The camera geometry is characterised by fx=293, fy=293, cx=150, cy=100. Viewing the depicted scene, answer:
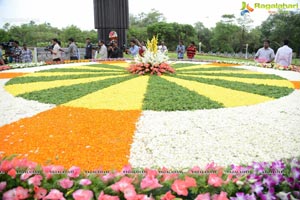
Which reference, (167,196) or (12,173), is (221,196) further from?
(12,173)

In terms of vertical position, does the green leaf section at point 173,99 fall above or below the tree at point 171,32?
below

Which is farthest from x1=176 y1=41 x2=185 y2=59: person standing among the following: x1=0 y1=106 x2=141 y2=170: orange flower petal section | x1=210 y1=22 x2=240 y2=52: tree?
x1=210 y1=22 x2=240 y2=52: tree

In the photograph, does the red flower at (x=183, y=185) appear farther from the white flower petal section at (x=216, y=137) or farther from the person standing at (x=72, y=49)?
the person standing at (x=72, y=49)

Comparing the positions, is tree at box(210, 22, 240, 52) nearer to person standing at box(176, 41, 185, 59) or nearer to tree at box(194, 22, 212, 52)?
tree at box(194, 22, 212, 52)

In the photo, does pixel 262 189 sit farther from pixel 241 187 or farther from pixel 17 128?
pixel 17 128

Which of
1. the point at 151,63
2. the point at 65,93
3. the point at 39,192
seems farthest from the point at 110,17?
the point at 39,192

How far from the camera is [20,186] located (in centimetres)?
213

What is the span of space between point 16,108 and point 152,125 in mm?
2812

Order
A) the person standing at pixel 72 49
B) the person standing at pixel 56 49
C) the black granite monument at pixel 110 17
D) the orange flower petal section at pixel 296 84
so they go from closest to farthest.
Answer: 1. the orange flower petal section at pixel 296 84
2. the person standing at pixel 56 49
3. the person standing at pixel 72 49
4. the black granite monument at pixel 110 17

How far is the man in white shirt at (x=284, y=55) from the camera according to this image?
11.1 meters

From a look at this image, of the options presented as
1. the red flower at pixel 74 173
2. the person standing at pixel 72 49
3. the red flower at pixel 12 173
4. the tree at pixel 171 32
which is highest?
the tree at pixel 171 32

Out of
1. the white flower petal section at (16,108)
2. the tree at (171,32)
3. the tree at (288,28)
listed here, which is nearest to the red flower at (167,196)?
the white flower petal section at (16,108)

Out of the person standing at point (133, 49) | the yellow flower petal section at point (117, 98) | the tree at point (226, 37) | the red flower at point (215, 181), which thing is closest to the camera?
the red flower at point (215, 181)

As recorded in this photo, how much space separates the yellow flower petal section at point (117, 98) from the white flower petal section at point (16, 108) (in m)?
0.58
